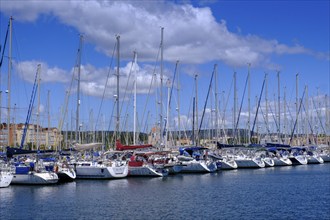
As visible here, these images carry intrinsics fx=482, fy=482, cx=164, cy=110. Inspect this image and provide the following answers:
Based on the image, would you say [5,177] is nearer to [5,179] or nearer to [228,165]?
[5,179]

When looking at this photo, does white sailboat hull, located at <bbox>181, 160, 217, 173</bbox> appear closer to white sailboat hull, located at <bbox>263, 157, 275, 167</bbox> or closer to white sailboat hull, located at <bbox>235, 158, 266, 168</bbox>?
white sailboat hull, located at <bbox>235, 158, 266, 168</bbox>

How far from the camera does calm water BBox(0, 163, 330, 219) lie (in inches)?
1523

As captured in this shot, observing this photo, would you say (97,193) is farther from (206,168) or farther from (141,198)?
(206,168)

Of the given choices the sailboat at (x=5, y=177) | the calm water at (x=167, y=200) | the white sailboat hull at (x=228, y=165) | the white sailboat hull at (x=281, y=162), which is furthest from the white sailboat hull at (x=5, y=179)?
the white sailboat hull at (x=281, y=162)

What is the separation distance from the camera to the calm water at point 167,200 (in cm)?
3868

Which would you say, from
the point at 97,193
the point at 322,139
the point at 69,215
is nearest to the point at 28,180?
the point at 97,193

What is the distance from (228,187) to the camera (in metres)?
59.2

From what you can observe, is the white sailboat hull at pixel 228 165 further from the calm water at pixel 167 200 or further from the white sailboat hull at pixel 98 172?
the white sailboat hull at pixel 98 172

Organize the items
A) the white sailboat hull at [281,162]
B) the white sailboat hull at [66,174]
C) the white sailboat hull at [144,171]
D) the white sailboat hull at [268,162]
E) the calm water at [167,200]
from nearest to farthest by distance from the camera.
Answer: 1. the calm water at [167,200]
2. the white sailboat hull at [66,174]
3. the white sailboat hull at [144,171]
4. the white sailboat hull at [268,162]
5. the white sailboat hull at [281,162]

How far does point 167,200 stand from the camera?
46.4m

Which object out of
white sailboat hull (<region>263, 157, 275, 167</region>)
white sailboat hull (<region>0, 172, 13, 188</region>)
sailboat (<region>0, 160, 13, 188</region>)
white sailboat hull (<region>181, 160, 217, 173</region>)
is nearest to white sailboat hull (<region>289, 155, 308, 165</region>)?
white sailboat hull (<region>263, 157, 275, 167</region>)

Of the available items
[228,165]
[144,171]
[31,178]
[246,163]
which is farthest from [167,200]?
[246,163]

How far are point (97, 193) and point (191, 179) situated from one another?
834 inches

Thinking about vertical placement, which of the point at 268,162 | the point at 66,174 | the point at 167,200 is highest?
the point at 66,174
